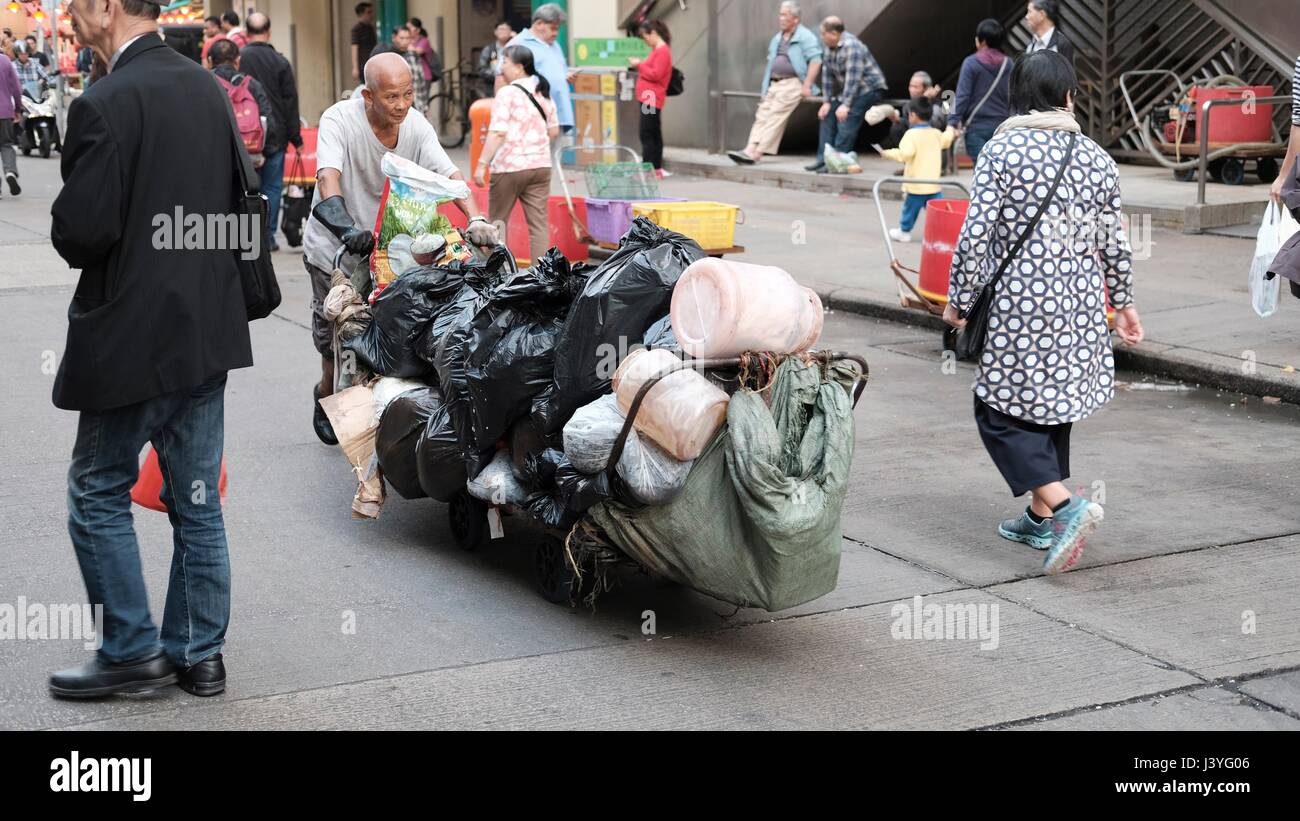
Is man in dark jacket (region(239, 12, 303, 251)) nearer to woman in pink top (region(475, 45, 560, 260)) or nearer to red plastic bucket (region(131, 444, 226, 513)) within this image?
woman in pink top (region(475, 45, 560, 260))

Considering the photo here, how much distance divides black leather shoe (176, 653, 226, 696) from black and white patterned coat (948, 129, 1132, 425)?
2.82 metres

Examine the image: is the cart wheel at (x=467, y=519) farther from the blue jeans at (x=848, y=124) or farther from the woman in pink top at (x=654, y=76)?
the woman in pink top at (x=654, y=76)

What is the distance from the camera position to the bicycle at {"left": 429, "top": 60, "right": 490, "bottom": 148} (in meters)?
25.7

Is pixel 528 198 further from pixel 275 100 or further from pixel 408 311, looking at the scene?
pixel 408 311

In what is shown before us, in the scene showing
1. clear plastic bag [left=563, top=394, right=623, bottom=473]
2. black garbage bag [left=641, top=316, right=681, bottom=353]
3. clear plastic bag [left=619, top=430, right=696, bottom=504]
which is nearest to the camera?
clear plastic bag [left=619, top=430, right=696, bottom=504]

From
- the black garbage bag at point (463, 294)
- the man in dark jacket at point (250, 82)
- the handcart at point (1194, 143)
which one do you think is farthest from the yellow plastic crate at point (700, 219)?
the black garbage bag at point (463, 294)

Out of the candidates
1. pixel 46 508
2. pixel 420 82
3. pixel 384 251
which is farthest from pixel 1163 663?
pixel 420 82

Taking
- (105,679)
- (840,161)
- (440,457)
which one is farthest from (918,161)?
(105,679)

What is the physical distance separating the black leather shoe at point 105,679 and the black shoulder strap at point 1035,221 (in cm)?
304

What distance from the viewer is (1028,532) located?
18.8 feet

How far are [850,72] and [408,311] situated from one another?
40.9 ft

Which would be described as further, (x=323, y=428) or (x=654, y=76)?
(x=654, y=76)

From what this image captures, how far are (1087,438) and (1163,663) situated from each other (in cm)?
286

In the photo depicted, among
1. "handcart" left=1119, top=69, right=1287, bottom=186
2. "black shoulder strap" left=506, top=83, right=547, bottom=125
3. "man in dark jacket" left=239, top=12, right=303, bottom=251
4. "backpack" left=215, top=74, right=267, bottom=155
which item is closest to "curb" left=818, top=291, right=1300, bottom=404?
"black shoulder strap" left=506, top=83, right=547, bottom=125
